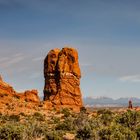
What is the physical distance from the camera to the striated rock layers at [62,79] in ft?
289

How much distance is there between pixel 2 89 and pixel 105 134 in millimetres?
45645

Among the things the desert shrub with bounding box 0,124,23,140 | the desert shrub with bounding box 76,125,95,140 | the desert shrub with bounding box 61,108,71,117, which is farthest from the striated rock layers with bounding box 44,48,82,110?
the desert shrub with bounding box 0,124,23,140

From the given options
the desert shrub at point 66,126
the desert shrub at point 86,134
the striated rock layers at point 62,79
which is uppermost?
the striated rock layers at point 62,79

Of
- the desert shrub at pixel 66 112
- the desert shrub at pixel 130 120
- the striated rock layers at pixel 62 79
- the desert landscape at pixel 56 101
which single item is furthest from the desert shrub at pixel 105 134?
the striated rock layers at pixel 62 79

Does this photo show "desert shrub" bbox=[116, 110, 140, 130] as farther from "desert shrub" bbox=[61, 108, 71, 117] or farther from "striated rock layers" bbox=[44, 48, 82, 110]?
"striated rock layers" bbox=[44, 48, 82, 110]

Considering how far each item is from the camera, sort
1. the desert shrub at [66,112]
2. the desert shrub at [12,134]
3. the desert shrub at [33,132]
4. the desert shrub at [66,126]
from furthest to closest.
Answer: the desert shrub at [66,112]
the desert shrub at [66,126]
the desert shrub at [33,132]
the desert shrub at [12,134]

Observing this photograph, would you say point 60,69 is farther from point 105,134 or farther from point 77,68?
point 105,134

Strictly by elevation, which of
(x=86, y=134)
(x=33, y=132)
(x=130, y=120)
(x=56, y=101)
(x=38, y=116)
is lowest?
(x=86, y=134)

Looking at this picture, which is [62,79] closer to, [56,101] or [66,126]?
[56,101]

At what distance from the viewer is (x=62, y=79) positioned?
89.9 m

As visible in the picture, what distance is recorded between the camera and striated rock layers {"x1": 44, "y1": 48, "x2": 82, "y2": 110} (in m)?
88.2

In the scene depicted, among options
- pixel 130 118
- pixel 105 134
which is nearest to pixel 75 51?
pixel 130 118

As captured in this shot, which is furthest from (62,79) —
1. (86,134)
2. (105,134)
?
(105,134)

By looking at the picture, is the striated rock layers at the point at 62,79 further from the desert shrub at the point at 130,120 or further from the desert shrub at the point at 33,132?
the desert shrub at the point at 33,132
